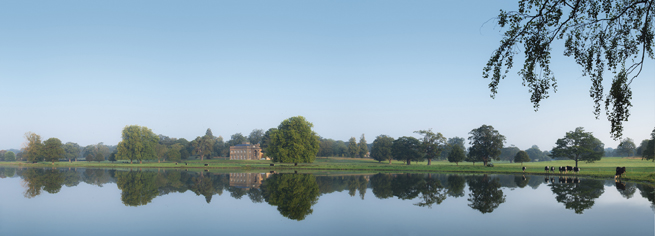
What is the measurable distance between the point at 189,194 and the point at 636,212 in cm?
2400

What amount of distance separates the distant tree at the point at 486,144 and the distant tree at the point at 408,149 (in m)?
16.0

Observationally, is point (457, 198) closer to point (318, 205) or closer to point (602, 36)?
point (318, 205)

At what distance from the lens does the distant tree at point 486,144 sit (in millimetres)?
70194

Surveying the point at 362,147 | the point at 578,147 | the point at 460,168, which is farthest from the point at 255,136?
the point at 578,147

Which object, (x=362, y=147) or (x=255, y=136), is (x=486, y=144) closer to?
(x=362, y=147)

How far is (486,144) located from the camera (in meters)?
70.9

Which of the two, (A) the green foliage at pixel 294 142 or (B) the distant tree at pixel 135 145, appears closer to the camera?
(A) the green foliage at pixel 294 142

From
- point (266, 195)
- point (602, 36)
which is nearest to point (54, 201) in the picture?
point (266, 195)

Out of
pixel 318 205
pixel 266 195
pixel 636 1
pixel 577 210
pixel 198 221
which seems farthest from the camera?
pixel 266 195

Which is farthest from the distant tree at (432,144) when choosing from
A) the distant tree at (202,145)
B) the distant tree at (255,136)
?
Answer: the distant tree at (255,136)

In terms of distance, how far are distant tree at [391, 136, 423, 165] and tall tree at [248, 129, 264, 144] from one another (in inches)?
3924

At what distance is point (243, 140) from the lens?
6718 inches

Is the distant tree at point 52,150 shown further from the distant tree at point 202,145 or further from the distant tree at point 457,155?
the distant tree at point 457,155

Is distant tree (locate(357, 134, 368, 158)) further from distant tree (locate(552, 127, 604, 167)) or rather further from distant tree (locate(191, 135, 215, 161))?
A: distant tree (locate(552, 127, 604, 167))
